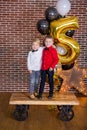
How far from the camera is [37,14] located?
19.5ft

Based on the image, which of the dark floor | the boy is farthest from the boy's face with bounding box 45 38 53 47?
the dark floor

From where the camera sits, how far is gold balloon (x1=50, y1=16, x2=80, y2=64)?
466 centimetres

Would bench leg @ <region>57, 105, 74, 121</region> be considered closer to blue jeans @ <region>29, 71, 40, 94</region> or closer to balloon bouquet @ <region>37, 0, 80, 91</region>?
blue jeans @ <region>29, 71, 40, 94</region>

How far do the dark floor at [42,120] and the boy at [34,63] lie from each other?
407 millimetres

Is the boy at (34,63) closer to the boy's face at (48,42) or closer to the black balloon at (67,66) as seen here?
the boy's face at (48,42)

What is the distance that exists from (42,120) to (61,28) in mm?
1484

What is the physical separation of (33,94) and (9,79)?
1626mm

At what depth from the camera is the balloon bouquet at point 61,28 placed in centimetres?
466

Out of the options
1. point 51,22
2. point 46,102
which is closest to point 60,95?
point 46,102

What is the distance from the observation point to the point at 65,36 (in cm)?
479

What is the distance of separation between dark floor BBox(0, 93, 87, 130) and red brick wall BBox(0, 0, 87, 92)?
0.97m

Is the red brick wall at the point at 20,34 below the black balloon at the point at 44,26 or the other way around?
below

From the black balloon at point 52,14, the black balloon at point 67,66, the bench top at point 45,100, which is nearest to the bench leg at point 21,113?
the bench top at point 45,100

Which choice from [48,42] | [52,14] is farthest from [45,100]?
[52,14]
